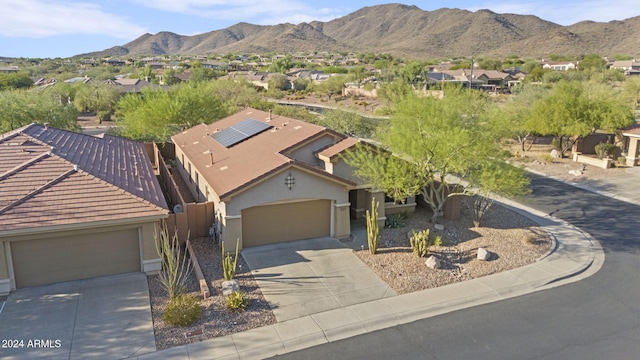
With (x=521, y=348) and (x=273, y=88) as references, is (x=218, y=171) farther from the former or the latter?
(x=273, y=88)

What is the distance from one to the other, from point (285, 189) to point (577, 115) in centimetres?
2617

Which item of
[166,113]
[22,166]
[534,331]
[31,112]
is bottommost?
[534,331]

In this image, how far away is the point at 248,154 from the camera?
2150 centimetres

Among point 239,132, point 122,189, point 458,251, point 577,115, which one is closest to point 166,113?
point 239,132

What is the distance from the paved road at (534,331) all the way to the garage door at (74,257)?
6982mm

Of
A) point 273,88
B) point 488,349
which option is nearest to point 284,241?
point 488,349

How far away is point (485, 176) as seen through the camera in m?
18.8

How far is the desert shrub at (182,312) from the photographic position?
12609 millimetres

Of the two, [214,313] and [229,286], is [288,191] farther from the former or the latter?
[214,313]

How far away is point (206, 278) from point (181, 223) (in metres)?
3.51

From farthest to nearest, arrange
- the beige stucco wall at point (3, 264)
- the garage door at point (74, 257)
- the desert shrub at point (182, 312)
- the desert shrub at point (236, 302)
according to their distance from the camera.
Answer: the garage door at point (74, 257)
the beige stucco wall at point (3, 264)
the desert shrub at point (236, 302)
the desert shrub at point (182, 312)

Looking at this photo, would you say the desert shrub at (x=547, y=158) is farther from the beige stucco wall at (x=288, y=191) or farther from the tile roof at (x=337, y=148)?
the beige stucco wall at (x=288, y=191)

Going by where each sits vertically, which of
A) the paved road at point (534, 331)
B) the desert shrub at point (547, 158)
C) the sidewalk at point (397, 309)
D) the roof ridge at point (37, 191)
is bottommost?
the paved road at point (534, 331)

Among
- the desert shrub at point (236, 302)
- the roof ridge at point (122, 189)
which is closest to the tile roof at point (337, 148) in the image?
the roof ridge at point (122, 189)
